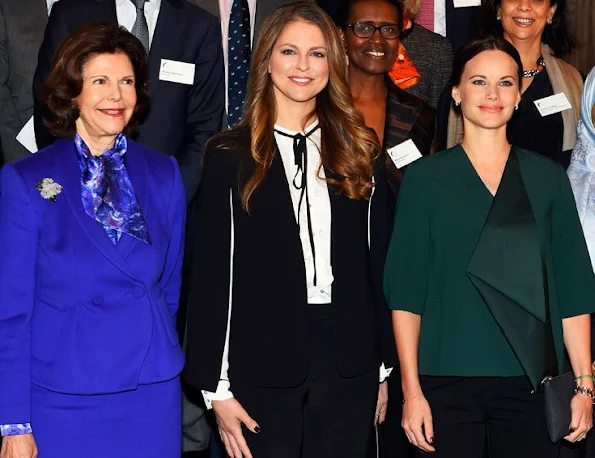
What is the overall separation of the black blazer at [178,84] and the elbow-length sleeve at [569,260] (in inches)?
62.0

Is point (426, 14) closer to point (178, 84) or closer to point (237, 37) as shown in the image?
point (237, 37)

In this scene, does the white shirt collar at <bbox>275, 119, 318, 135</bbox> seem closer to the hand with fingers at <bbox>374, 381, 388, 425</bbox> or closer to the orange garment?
the hand with fingers at <bbox>374, 381, 388, 425</bbox>

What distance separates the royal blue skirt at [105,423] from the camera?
3.05 meters

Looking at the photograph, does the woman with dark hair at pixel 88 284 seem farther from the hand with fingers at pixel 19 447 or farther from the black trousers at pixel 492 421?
the black trousers at pixel 492 421

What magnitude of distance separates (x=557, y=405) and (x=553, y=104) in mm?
1803

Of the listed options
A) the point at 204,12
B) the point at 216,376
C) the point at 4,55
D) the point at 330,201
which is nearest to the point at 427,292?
the point at 330,201

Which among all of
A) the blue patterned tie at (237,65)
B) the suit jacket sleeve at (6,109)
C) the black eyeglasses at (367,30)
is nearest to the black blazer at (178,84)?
the blue patterned tie at (237,65)

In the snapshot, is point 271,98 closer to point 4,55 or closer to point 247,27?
point 247,27

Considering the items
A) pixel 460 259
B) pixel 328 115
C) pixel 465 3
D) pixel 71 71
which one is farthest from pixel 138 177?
pixel 465 3

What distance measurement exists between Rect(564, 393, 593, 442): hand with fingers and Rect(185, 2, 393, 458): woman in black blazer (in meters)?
0.62

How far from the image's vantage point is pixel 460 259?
10.7ft

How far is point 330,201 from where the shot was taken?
3293 millimetres

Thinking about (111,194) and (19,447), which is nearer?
(19,447)

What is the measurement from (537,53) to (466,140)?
4.88 ft
